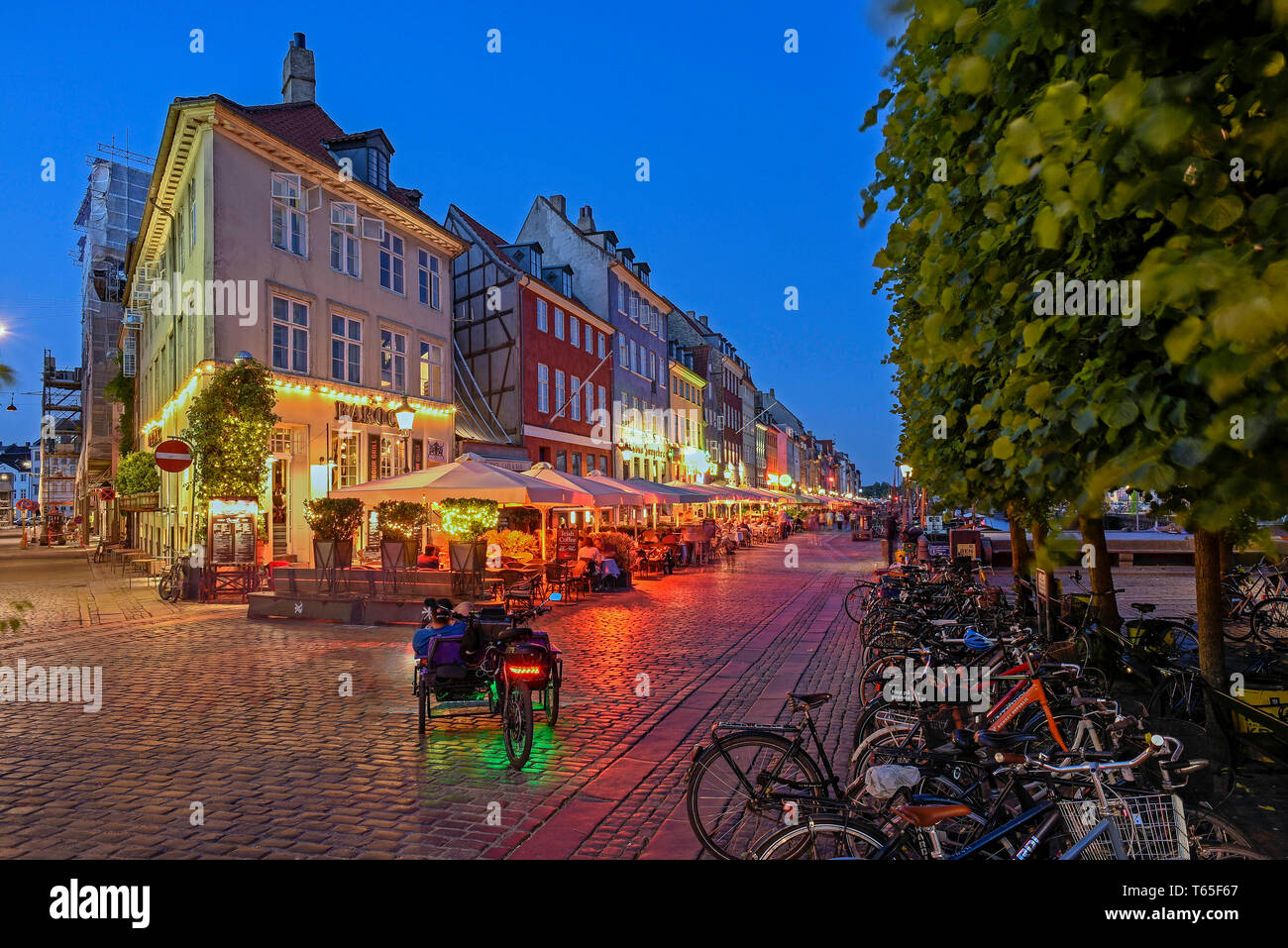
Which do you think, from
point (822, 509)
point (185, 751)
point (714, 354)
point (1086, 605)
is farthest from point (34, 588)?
point (822, 509)

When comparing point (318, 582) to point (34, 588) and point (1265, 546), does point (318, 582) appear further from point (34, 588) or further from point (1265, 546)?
point (1265, 546)

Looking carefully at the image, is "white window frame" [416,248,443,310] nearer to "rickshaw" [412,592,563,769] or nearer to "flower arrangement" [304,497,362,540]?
"flower arrangement" [304,497,362,540]

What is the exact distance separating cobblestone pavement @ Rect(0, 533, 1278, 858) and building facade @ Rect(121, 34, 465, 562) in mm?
8832

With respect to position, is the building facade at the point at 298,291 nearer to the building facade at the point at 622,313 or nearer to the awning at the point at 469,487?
the awning at the point at 469,487

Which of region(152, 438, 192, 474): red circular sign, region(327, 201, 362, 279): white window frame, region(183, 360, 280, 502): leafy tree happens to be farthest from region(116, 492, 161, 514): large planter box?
region(152, 438, 192, 474): red circular sign

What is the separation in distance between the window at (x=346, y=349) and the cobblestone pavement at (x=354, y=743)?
11412 mm

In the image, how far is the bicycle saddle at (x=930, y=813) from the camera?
336 centimetres

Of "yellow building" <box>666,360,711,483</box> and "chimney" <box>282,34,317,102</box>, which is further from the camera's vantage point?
"yellow building" <box>666,360,711,483</box>

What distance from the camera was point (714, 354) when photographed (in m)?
68.8

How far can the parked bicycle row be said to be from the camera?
337 cm

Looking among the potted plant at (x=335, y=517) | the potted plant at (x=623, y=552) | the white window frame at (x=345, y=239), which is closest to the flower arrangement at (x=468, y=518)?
the potted plant at (x=335, y=517)

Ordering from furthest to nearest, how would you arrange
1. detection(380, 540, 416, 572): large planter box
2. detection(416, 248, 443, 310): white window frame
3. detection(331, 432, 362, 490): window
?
detection(416, 248, 443, 310): white window frame
detection(331, 432, 362, 490): window
detection(380, 540, 416, 572): large planter box

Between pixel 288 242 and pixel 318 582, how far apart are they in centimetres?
1113

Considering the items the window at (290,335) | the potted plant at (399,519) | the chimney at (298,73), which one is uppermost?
the chimney at (298,73)
